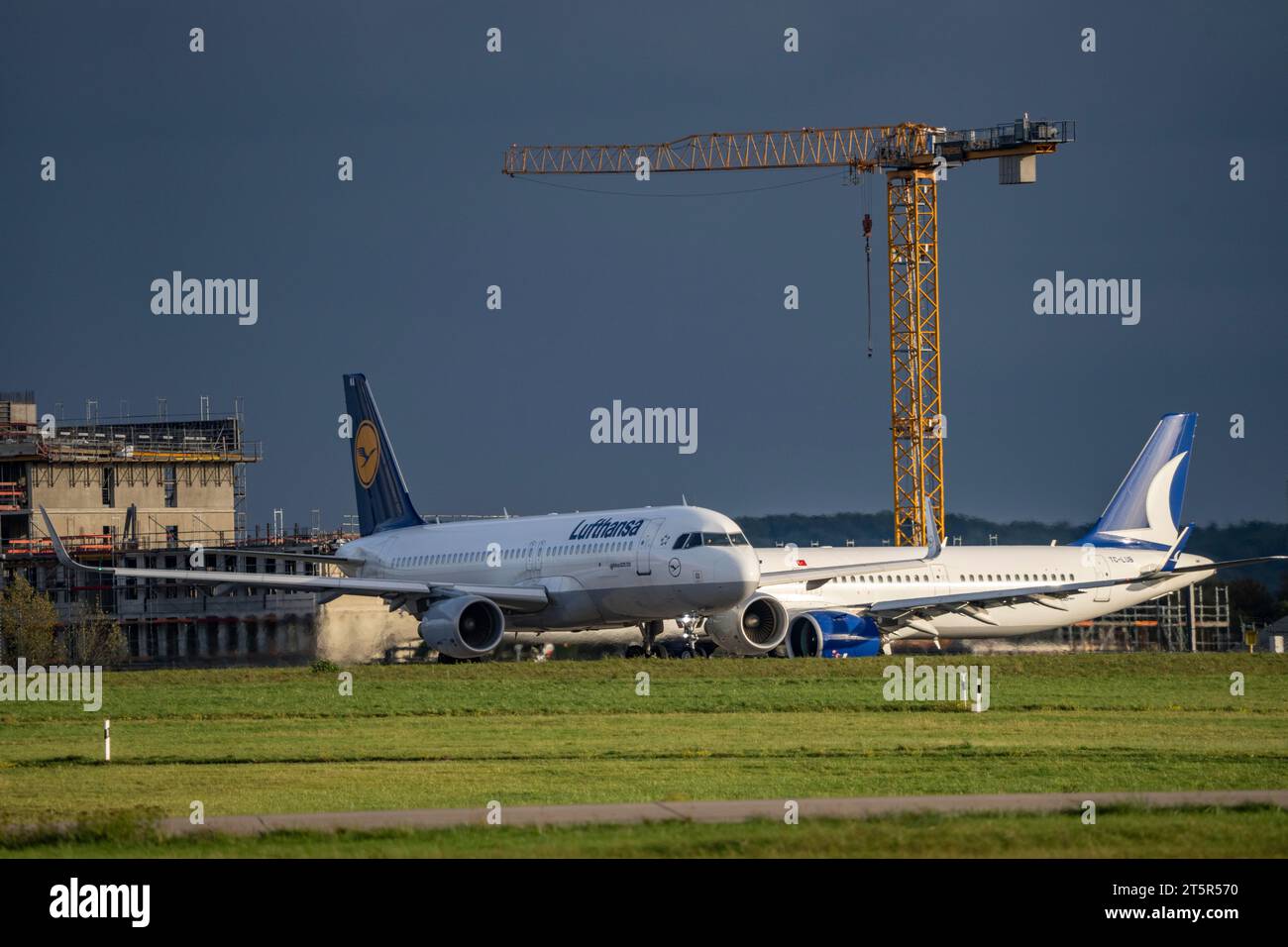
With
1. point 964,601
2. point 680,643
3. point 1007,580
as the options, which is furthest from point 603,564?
point 1007,580

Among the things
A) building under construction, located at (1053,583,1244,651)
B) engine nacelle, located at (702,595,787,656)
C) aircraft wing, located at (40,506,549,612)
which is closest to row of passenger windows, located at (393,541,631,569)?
aircraft wing, located at (40,506,549,612)

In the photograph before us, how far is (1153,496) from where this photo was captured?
77125 millimetres

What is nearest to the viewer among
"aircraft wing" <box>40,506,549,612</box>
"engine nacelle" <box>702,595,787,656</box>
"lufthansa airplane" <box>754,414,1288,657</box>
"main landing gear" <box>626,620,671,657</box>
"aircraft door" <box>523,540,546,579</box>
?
"aircraft wing" <box>40,506,549,612</box>

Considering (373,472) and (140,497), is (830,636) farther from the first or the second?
(140,497)

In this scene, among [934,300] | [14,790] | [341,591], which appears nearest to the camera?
[14,790]

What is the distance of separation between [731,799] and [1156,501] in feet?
195

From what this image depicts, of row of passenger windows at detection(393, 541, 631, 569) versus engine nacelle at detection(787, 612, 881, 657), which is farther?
engine nacelle at detection(787, 612, 881, 657)

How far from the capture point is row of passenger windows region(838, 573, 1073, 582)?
64.3 meters

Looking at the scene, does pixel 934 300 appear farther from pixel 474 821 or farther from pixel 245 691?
pixel 474 821

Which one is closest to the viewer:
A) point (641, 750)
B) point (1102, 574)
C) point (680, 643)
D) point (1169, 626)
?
point (641, 750)

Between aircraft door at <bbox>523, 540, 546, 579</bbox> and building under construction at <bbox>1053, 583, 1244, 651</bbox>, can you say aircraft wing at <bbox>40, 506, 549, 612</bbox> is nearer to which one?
aircraft door at <bbox>523, 540, 546, 579</bbox>

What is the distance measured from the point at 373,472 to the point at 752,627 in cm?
2101
